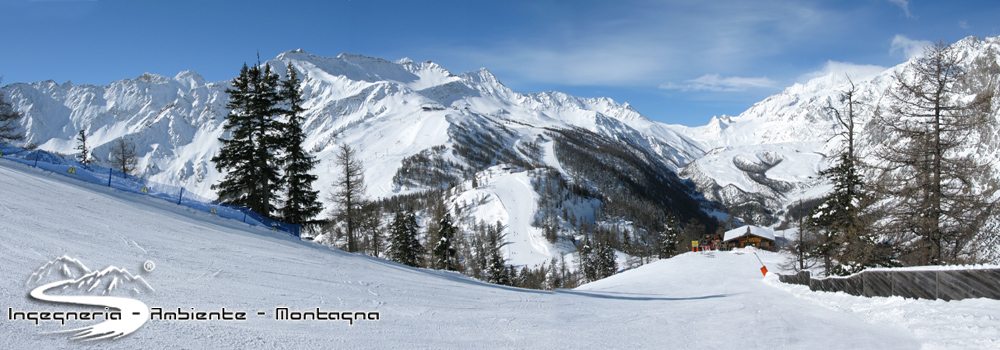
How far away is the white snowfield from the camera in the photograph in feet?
21.0

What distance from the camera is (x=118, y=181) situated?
21.8m

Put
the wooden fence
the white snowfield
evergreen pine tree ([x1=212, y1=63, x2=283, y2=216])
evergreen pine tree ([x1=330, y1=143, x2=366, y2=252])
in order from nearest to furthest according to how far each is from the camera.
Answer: the white snowfield → the wooden fence → evergreen pine tree ([x1=212, y1=63, x2=283, y2=216]) → evergreen pine tree ([x1=330, y1=143, x2=366, y2=252])

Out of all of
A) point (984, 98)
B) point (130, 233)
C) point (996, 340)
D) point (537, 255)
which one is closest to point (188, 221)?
point (130, 233)

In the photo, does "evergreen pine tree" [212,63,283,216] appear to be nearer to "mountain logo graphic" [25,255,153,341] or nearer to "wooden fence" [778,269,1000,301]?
"mountain logo graphic" [25,255,153,341]

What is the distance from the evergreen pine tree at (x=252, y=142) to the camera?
25953 millimetres

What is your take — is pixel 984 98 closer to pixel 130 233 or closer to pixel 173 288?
pixel 173 288

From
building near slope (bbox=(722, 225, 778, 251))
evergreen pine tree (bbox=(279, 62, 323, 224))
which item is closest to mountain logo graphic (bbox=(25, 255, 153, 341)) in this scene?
evergreen pine tree (bbox=(279, 62, 323, 224))

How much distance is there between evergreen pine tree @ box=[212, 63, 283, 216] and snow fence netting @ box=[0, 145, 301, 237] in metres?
3.33

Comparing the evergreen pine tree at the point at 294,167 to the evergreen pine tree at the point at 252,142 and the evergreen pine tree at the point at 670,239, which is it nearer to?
the evergreen pine tree at the point at 252,142

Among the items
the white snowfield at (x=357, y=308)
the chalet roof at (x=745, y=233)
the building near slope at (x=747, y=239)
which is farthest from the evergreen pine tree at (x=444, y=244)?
the chalet roof at (x=745, y=233)

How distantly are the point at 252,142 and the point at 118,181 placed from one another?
243 inches

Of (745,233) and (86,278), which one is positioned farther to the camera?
(745,233)

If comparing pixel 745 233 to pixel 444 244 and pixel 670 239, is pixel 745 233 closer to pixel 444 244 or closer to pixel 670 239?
pixel 670 239

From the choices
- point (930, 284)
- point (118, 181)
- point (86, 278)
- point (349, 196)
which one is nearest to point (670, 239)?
point (349, 196)
